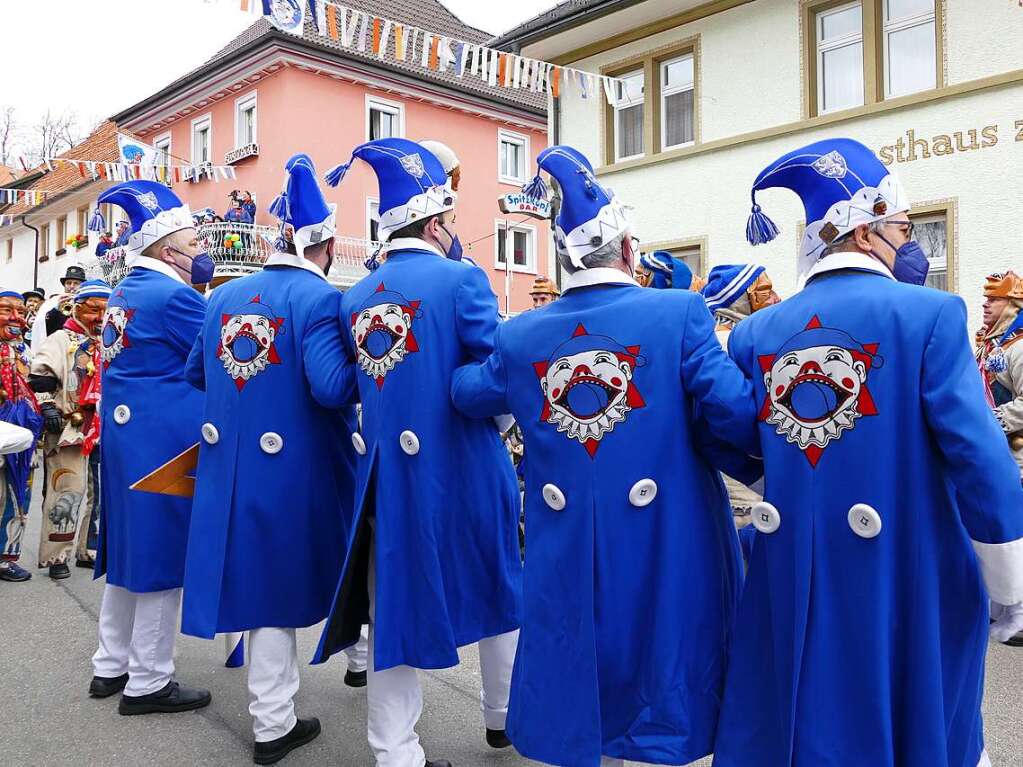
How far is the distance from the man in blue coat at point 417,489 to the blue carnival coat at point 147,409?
1165 mm

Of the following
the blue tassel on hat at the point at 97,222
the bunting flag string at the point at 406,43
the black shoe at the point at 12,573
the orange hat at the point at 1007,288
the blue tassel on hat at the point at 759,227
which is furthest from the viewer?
the bunting flag string at the point at 406,43

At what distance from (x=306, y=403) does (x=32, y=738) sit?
5.94 feet

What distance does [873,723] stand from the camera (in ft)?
7.43

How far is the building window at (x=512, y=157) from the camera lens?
88.2 ft

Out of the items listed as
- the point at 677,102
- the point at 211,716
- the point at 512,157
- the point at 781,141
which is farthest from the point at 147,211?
the point at 512,157

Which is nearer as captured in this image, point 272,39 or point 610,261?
point 610,261

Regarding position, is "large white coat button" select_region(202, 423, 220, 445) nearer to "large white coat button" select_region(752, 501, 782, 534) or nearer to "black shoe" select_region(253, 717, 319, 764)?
"black shoe" select_region(253, 717, 319, 764)

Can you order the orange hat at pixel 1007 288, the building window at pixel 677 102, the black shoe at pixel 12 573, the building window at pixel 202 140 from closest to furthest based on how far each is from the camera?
the orange hat at pixel 1007 288, the black shoe at pixel 12 573, the building window at pixel 677 102, the building window at pixel 202 140

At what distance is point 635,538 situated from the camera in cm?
265

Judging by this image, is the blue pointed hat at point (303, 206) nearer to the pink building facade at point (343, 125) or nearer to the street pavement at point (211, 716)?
the street pavement at point (211, 716)

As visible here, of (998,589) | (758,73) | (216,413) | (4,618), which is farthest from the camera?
(758,73)

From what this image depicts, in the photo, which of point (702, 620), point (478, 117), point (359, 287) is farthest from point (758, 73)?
point (478, 117)

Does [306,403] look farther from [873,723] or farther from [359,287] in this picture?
[873,723]

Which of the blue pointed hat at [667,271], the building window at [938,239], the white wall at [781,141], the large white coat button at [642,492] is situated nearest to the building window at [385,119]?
the white wall at [781,141]
